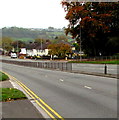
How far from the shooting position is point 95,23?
5047 centimetres

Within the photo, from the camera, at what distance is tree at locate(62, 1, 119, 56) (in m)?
51.7

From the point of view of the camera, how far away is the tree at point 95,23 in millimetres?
51688

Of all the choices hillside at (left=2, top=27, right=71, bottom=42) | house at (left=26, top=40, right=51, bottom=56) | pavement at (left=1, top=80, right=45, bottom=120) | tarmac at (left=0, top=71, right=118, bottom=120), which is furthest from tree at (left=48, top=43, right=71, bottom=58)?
tarmac at (left=0, top=71, right=118, bottom=120)

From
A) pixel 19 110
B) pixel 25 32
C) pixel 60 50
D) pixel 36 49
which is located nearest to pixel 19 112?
pixel 19 110

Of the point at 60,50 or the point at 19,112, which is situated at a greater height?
the point at 60,50

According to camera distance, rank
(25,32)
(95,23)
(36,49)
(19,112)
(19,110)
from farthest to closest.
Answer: (36,49)
(25,32)
(95,23)
(19,110)
(19,112)

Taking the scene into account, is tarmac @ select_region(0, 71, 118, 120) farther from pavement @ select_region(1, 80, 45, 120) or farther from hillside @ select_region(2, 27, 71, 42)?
hillside @ select_region(2, 27, 71, 42)

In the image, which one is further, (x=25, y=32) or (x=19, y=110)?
(x=25, y=32)

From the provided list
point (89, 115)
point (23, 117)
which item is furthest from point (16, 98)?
point (89, 115)

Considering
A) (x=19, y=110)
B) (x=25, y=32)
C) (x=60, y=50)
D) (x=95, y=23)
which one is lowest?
(x=19, y=110)

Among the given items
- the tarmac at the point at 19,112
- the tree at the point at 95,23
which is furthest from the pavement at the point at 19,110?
the tree at the point at 95,23

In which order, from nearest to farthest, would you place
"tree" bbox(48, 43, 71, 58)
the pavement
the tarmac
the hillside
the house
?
the tarmac, the pavement, the hillside, "tree" bbox(48, 43, 71, 58), the house

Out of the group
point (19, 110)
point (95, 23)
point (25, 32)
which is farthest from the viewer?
point (25, 32)

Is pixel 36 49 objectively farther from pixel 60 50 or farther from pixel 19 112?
pixel 19 112
